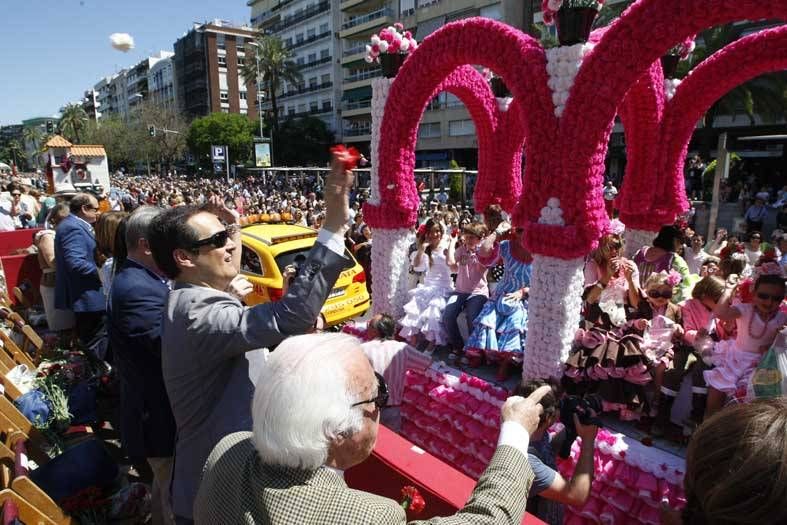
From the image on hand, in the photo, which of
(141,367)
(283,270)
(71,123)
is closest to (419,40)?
(283,270)

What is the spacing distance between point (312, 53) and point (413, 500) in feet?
154

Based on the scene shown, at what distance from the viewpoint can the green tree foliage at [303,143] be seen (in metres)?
40.6

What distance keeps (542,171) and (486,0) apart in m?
28.2

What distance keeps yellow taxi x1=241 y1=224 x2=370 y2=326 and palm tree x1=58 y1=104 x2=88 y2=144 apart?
73.7 metres

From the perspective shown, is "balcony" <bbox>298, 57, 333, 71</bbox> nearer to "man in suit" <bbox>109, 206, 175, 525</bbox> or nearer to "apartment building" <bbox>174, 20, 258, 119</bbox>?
"apartment building" <bbox>174, 20, 258, 119</bbox>

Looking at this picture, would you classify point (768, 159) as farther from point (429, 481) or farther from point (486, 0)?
point (429, 481)

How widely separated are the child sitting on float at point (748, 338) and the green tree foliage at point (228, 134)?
46844 millimetres

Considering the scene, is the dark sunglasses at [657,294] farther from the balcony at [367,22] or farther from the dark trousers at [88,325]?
the balcony at [367,22]

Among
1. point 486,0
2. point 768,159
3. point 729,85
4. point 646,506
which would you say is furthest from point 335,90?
point 646,506

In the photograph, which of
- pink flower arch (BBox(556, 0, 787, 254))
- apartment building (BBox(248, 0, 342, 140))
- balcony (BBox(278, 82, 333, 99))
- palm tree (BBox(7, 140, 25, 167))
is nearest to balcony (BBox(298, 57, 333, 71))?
apartment building (BBox(248, 0, 342, 140))

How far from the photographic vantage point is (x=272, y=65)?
41438mm

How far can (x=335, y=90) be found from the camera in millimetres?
42125

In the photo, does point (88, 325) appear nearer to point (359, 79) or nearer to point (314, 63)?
point (359, 79)

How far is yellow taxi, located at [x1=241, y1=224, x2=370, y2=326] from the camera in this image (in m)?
6.51
